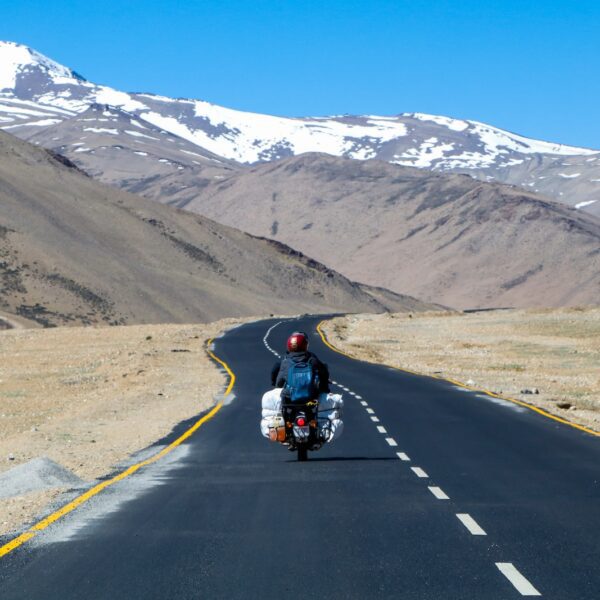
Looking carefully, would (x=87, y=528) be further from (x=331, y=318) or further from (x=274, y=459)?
(x=331, y=318)

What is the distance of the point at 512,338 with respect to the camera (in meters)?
73.9

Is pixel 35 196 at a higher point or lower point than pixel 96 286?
higher

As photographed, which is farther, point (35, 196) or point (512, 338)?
point (35, 196)

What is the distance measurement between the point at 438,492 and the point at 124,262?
12110cm

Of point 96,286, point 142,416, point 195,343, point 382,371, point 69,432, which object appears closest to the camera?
point 69,432

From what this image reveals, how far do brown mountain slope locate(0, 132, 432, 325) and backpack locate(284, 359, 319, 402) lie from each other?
9022 cm

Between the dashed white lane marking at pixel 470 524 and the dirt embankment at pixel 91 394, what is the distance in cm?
442

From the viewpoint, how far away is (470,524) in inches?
442

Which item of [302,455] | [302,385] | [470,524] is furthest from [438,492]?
[302,455]

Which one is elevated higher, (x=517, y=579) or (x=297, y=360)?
(x=297, y=360)

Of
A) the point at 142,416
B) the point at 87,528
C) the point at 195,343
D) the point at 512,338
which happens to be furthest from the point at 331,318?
the point at 87,528

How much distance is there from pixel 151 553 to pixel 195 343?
187 feet

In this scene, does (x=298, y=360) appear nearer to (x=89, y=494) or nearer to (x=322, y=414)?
(x=322, y=414)

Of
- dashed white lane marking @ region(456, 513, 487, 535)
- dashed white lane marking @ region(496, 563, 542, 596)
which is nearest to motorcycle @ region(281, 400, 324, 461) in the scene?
dashed white lane marking @ region(456, 513, 487, 535)
